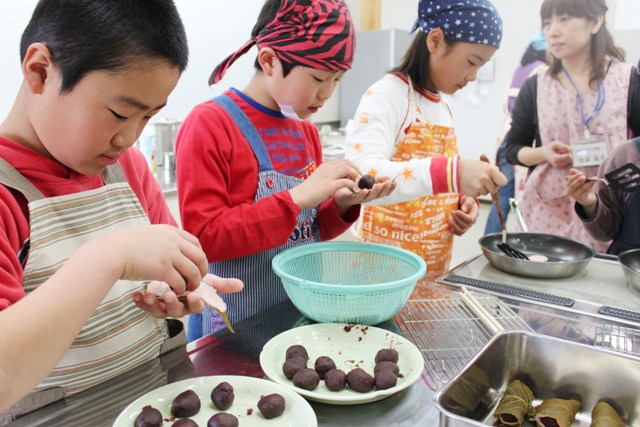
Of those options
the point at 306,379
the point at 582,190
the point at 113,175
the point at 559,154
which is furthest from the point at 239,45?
the point at 306,379

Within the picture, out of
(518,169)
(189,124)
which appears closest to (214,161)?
(189,124)

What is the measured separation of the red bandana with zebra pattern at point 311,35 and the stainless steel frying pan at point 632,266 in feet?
2.76

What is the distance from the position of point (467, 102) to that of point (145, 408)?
4.03 m

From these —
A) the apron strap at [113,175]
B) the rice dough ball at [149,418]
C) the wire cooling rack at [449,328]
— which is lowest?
the wire cooling rack at [449,328]

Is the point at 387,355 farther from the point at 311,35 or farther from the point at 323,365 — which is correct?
the point at 311,35

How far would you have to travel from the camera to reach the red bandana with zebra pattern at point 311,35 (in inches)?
45.7

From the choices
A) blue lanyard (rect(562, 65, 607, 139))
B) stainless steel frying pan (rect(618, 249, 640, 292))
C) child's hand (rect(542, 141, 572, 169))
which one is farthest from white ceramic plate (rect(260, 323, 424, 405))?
blue lanyard (rect(562, 65, 607, 139))

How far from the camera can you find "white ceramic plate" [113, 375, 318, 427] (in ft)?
2.36

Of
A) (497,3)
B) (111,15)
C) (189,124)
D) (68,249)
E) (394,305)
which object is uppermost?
(497,3)

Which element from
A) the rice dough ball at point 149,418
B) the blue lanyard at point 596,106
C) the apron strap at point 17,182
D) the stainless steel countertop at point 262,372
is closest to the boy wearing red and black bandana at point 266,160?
the stainless steel countertop at point 262,372

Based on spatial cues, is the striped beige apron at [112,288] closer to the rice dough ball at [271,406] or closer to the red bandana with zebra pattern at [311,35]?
the rice dough ball at [271,406]

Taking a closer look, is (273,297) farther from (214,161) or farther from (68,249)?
(68,249)

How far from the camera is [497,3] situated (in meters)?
4.04

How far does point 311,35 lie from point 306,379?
722mm
